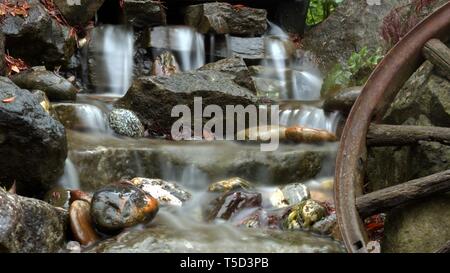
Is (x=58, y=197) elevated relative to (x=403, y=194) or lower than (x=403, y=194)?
lower

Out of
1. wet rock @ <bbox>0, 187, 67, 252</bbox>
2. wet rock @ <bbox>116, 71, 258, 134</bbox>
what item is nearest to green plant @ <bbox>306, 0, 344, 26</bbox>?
wet rock @ <bbox>116, 71, 258, 134</bbox>

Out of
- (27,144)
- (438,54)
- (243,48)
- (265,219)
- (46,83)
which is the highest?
(438,54)

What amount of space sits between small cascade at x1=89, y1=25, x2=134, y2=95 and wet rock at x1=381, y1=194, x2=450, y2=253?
5.20 metres

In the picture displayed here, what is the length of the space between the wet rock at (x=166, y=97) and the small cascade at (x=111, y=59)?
1.42 metres

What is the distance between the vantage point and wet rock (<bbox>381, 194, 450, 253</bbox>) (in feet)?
8.96

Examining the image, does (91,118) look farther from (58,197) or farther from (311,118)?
(311,118)

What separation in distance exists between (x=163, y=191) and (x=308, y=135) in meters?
1.85

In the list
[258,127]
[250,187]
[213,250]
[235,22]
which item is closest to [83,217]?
[213,250]

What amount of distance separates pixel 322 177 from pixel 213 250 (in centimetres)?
206

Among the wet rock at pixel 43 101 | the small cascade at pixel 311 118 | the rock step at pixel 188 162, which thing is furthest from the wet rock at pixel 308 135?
the wet rock at pixel 43 101

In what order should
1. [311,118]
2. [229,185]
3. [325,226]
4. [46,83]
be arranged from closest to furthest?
[325,226] < [229,185] < [46,83] < [311,118]

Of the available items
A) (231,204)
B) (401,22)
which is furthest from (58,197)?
(401,22)

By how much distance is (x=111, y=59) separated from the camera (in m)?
7.50

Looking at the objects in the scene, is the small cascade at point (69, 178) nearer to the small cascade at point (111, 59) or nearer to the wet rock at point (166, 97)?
the wet rock at point (166, 97)
